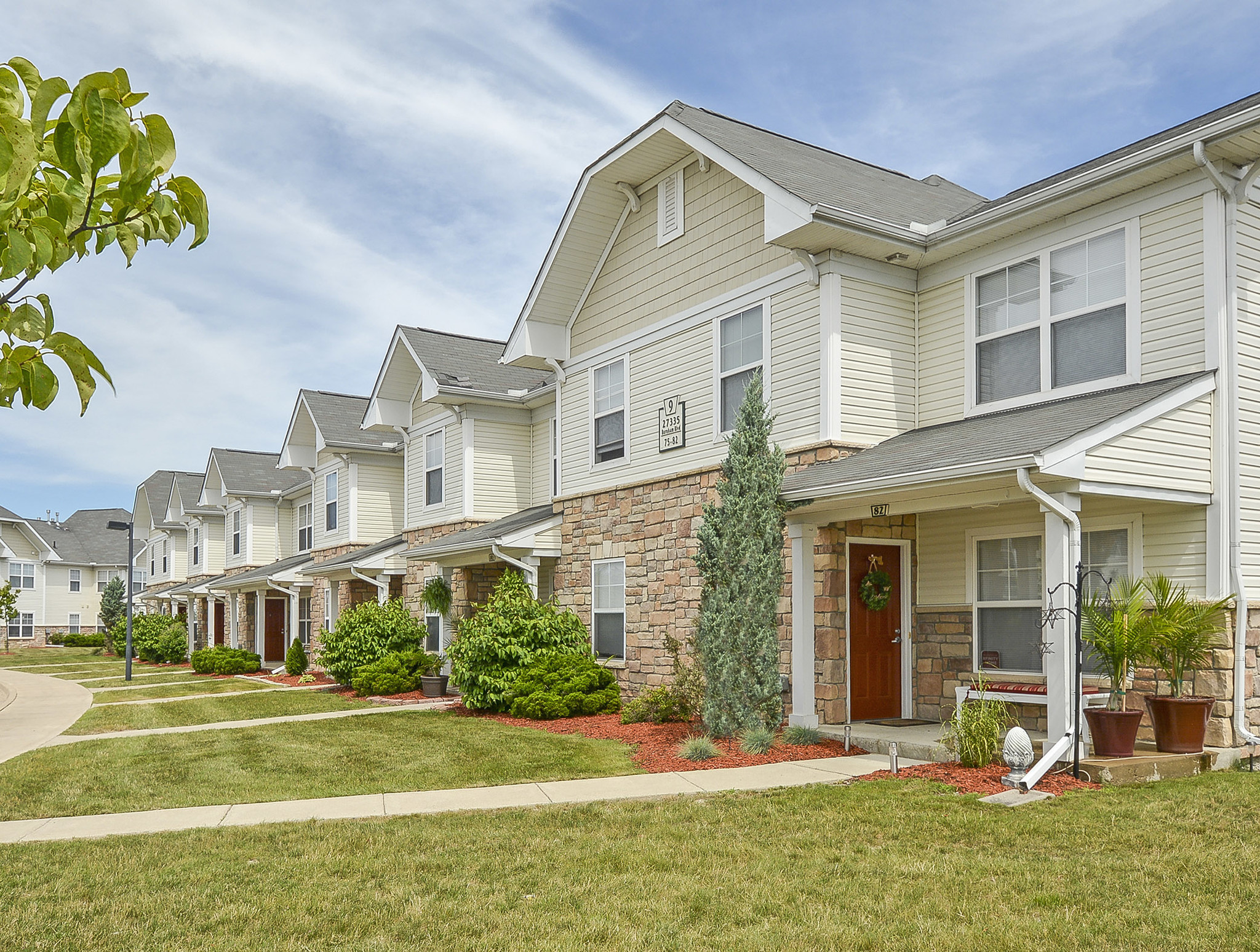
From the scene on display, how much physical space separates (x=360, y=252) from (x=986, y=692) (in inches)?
724

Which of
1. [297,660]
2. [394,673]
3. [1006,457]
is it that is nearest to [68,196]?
[1006,457]

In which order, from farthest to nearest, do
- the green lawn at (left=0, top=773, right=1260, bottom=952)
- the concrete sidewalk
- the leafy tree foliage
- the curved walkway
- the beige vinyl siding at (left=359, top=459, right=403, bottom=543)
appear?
the beige vinyl siding at (left=359, top=459, right=403, bottom=543) → the curved walkway → the concrete sidewalk → the green lawn at (left=0, top=773, right=1260, bottom=952) → the leafy tree foliage

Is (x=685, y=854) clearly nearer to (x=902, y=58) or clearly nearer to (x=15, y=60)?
(x=15, y=60)

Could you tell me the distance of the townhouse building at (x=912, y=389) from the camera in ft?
33.0

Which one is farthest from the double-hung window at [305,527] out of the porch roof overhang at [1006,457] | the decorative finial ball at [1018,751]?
the decorative finial ball at [1018,751]

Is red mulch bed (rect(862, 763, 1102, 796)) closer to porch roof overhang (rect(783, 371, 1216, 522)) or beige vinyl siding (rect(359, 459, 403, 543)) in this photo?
porch roof overhang (rect(783, 371, 1216, 522))

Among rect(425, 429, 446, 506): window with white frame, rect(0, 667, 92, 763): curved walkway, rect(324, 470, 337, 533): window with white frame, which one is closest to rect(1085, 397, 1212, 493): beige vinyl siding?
rect(0, 667, 92, 763): curved walkway

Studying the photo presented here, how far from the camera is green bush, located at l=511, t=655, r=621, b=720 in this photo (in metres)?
15.8

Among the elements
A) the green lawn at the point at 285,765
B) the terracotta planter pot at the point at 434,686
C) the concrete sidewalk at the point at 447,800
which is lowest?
the terracotta planter pot at the point at 434,686

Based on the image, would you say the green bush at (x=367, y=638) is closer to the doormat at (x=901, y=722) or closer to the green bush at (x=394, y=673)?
the green bush at (x=394, y=673)

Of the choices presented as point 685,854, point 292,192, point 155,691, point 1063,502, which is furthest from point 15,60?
point 155,691

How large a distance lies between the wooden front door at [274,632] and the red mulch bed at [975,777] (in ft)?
95.7

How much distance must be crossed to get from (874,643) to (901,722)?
3.30 feet

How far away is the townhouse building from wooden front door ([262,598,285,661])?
2016 centimetres
